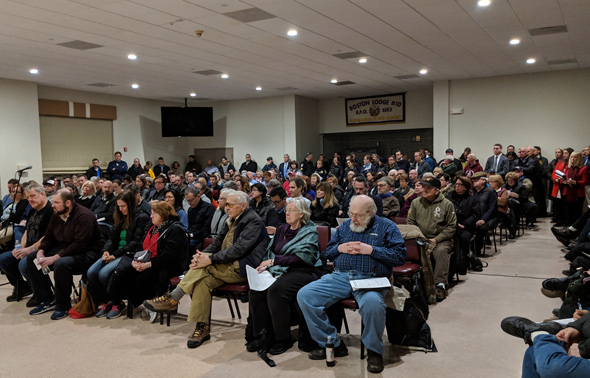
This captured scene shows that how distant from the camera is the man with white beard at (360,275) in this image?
3301mm

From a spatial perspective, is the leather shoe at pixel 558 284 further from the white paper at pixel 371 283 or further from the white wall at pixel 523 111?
the white wall at pixel 523 111

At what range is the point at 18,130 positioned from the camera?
472 inches

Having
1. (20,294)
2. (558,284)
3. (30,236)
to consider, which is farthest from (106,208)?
(558,284)

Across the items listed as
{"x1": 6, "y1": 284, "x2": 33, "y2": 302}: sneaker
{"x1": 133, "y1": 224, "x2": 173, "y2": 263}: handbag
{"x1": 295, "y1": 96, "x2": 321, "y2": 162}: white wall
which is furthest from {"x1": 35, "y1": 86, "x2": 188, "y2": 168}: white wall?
{"x1": 133, "y1": 224, "x2": 173, "y2": 263}: handbag

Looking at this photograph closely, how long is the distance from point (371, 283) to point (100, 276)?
2754 millimetres

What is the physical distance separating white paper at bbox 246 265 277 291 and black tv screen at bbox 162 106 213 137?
493 inches

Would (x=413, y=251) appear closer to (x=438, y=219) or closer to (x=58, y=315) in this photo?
(x=438, y=219)

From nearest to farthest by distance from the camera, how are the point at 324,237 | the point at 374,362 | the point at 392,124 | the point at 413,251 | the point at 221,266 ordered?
the point at 374,362, the point at 221,266, the point at 413,251, the point at 324,237, the point at 392,124

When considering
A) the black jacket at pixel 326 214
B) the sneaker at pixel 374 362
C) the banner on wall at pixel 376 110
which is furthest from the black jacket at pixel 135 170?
the sneaker at pixel 374 362

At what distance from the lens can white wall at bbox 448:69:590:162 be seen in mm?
11977

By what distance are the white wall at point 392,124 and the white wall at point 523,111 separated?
1.78m

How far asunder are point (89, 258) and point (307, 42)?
5313 millimetres

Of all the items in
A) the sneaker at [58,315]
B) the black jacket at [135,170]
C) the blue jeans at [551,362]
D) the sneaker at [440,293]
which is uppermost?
the black jacket at [135,170]

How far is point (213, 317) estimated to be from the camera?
4.61 metres
